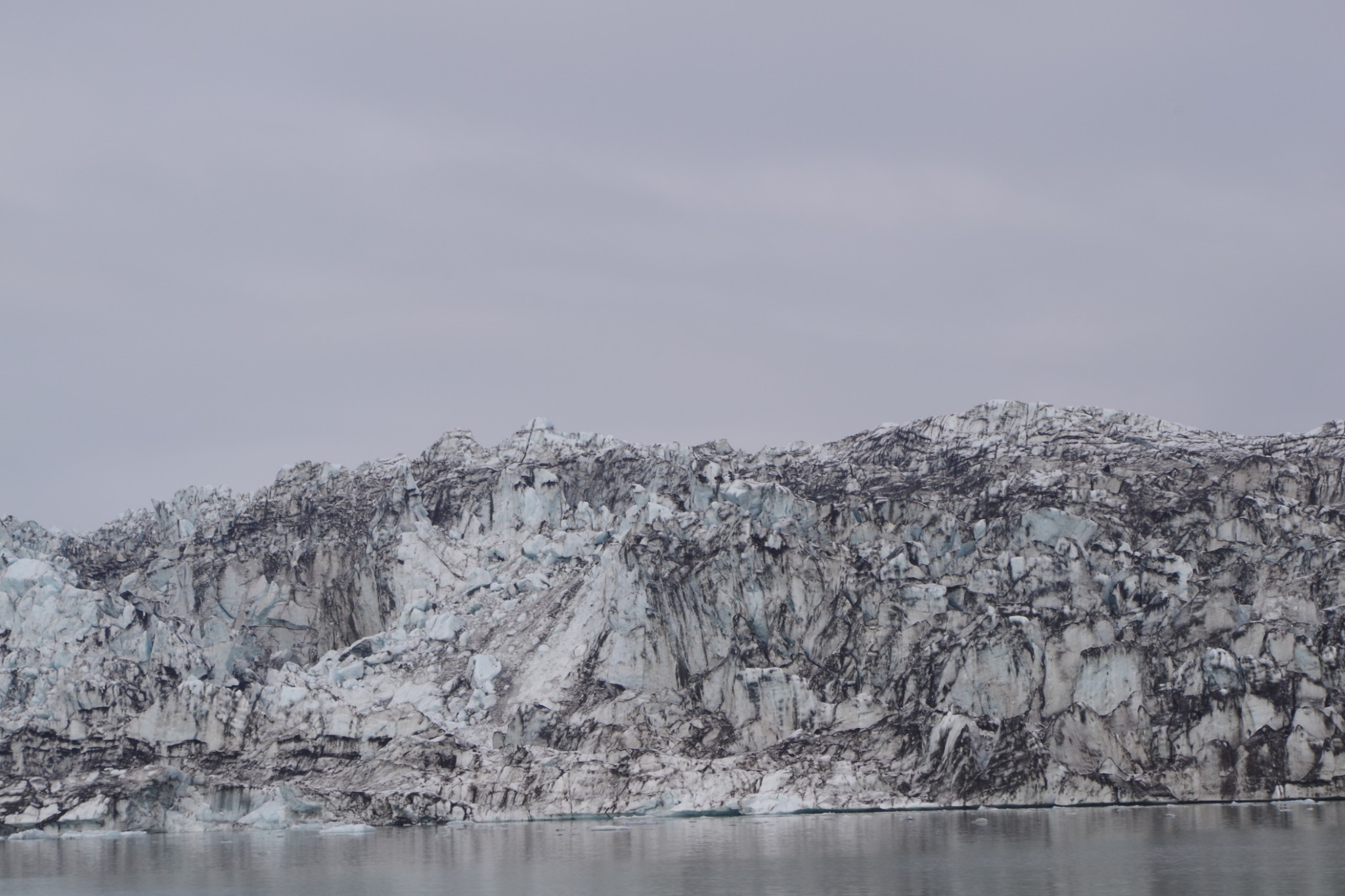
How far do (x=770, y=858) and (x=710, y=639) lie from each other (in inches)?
1219

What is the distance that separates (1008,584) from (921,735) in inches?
549

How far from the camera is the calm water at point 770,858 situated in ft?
137

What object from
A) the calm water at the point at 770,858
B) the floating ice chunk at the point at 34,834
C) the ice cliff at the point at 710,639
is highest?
the ice cliff at the point at 710,639

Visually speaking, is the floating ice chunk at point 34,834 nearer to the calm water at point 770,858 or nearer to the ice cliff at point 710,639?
the calm water at point 770,858

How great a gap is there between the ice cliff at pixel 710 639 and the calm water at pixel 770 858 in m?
2.52

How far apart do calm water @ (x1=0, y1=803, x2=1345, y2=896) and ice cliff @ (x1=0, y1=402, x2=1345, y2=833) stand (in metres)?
2.52

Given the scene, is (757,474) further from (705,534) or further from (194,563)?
(194,563)

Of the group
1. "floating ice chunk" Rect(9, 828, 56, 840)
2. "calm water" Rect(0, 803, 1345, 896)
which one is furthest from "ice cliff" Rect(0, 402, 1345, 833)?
"calm water" Rect(0, 803, 1345, 896)

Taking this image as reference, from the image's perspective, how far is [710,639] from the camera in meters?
80.7

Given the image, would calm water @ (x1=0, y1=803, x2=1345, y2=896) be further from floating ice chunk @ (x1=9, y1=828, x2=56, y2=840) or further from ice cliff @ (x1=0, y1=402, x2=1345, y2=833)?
ice cliff @ (x1=0, y1=402, x2=1345, y2=833)

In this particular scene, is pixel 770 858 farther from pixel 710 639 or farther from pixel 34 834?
pixel 34 834

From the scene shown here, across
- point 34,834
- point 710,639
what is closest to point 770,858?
point 710,639

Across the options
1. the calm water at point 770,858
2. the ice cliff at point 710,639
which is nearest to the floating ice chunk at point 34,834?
the calm water at point 770,858

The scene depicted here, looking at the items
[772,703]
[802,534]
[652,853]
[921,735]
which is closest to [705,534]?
[802,534]
